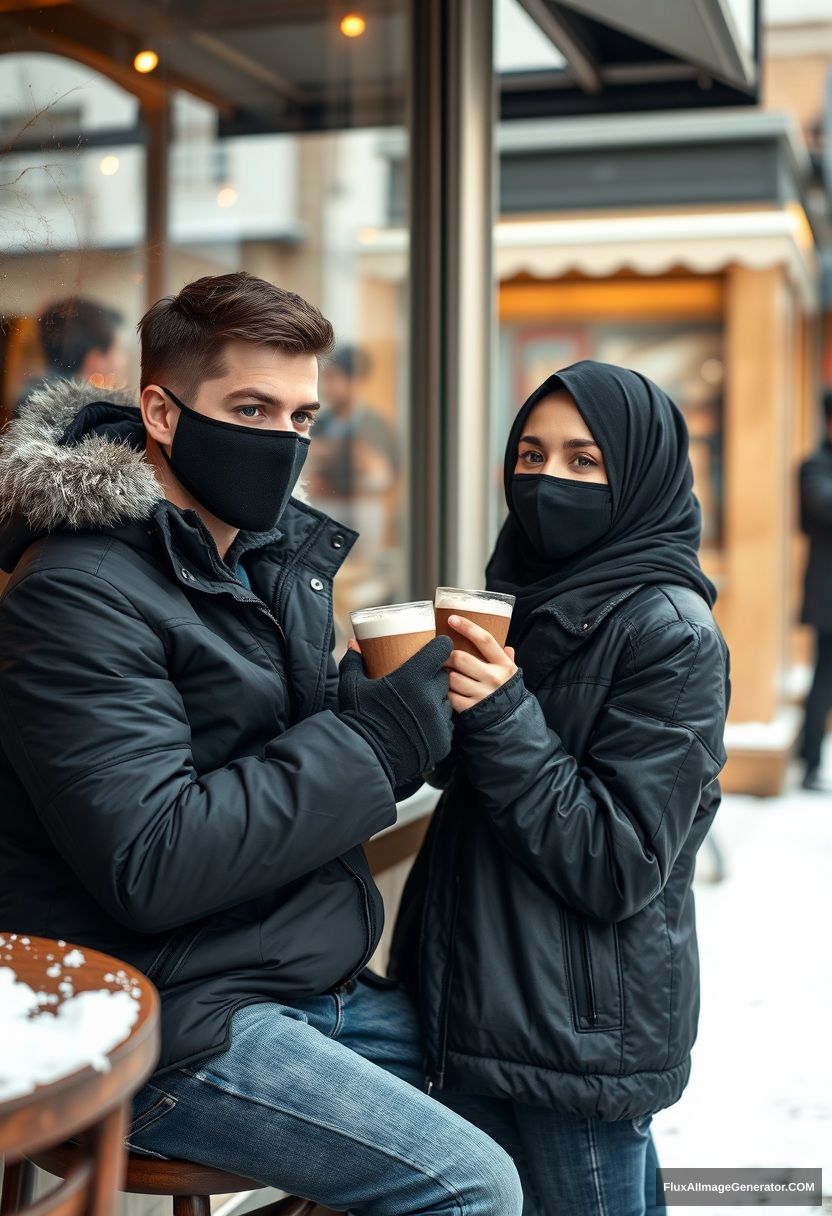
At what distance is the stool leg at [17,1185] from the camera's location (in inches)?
63.4

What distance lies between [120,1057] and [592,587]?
1054 millimetres

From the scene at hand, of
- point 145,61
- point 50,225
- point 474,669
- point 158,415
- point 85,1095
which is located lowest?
point 85,1095

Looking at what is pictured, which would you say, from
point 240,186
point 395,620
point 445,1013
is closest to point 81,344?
point 395,620

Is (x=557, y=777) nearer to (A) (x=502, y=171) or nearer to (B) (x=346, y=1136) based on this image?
(B) (x=346, y=1136)

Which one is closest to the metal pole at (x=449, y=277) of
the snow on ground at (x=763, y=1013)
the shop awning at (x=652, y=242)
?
the snow on ground at (x=763, y=1013)

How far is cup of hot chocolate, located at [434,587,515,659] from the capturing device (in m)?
1.81

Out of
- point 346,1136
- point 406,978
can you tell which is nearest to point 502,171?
point 406,978

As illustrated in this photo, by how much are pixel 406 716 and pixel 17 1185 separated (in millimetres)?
802

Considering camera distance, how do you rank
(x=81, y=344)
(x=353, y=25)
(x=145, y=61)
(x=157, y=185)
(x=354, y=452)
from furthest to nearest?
(x=354, y=452), (x=157, y=185), (x=353, y=25), (x=145, y=61), (x=81, y=344)

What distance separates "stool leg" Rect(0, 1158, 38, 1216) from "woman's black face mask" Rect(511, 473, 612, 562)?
117 centimetres

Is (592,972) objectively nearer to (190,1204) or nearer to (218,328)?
(190,1204)

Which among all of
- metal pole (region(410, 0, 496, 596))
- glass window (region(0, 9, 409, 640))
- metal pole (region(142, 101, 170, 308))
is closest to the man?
glass window (region(0, 9, 409, 640))

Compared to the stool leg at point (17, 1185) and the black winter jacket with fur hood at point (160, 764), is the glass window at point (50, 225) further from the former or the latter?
the stool leg at point (17, 1185)

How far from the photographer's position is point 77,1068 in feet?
3.64
